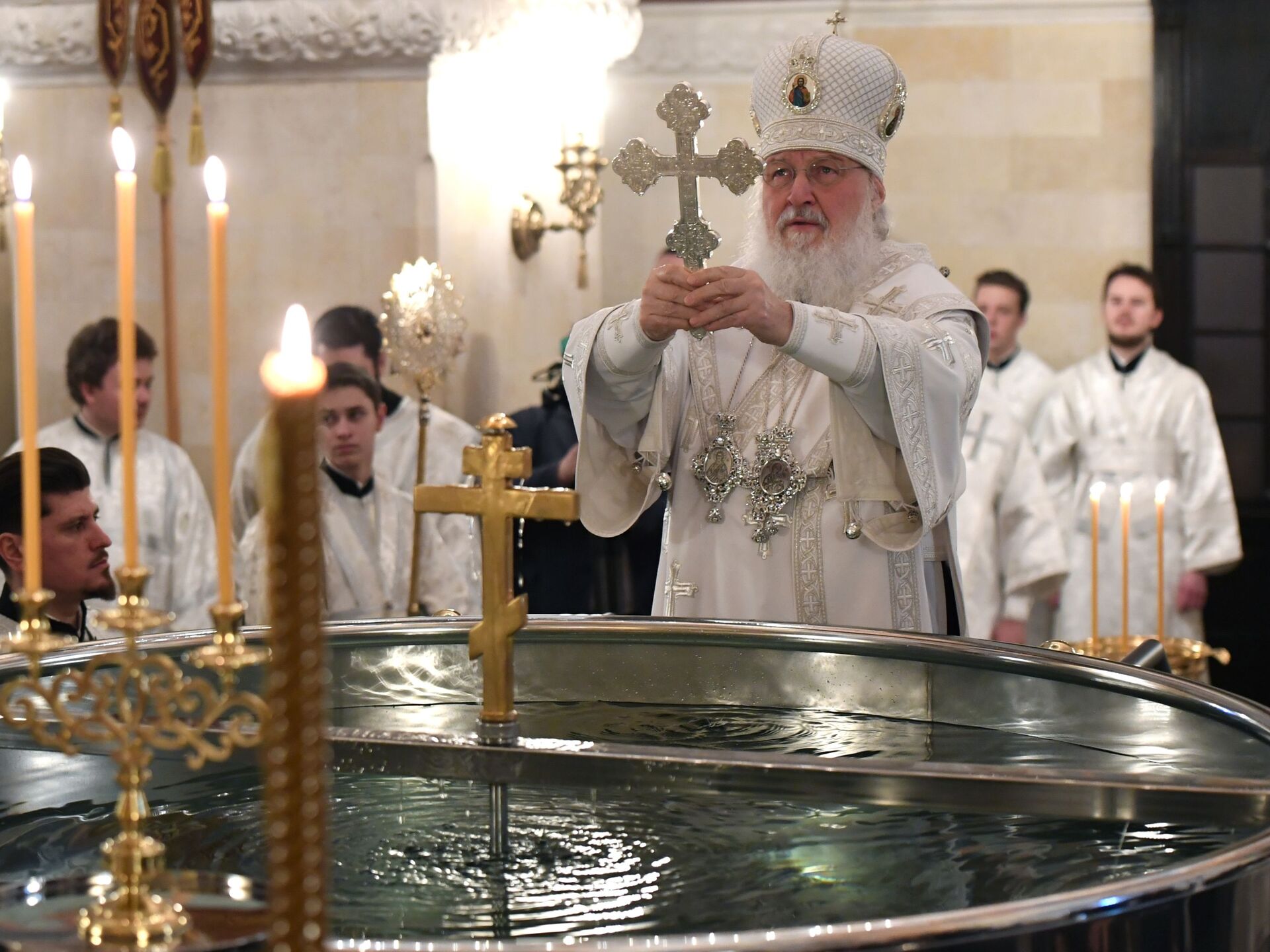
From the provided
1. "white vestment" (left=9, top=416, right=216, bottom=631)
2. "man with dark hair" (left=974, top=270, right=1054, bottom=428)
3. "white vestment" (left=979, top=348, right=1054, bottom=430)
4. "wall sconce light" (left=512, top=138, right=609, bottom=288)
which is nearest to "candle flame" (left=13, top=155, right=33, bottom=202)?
"white vestment" (left=9, top=416, right=216, bottom=631)

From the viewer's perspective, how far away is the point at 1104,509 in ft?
24.3

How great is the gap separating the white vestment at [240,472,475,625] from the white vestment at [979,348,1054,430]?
2893mm

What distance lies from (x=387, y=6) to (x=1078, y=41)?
371cm

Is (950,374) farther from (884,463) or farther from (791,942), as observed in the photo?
(791,942)

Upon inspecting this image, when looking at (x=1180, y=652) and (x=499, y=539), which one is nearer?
(x=499, y=539)

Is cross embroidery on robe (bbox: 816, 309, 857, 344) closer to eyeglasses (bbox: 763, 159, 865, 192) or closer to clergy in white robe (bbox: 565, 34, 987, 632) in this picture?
clergy in white robe (bbox: 565, 34, 987, 632)

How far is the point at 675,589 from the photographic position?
329cm

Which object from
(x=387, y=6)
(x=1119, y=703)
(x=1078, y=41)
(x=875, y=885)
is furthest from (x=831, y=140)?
(x=1078, y=41)

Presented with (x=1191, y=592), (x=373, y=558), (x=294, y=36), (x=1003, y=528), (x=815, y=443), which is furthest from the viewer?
(x=1191, y=592)

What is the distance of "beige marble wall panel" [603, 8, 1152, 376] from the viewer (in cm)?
823

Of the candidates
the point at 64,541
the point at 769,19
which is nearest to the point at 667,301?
the point at 64,541

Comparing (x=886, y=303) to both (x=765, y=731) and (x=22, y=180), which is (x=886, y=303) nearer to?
(x=765, y=731)

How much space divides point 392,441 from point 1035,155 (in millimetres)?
3744

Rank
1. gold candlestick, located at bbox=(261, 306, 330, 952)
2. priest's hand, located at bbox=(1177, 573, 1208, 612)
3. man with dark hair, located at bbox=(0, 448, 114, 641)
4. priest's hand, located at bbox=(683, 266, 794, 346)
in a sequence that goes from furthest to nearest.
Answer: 1. priest's hand, located at bbox=(1177, 573, 1208, 612)
2. man with dark hair, located at bbox=(0, 448, 114, 641)
3. priest's hand, located at bbox=(683, 266, 794, 346)
4. gold candlestick, located at bbox=(261, 306, 330, 952)
